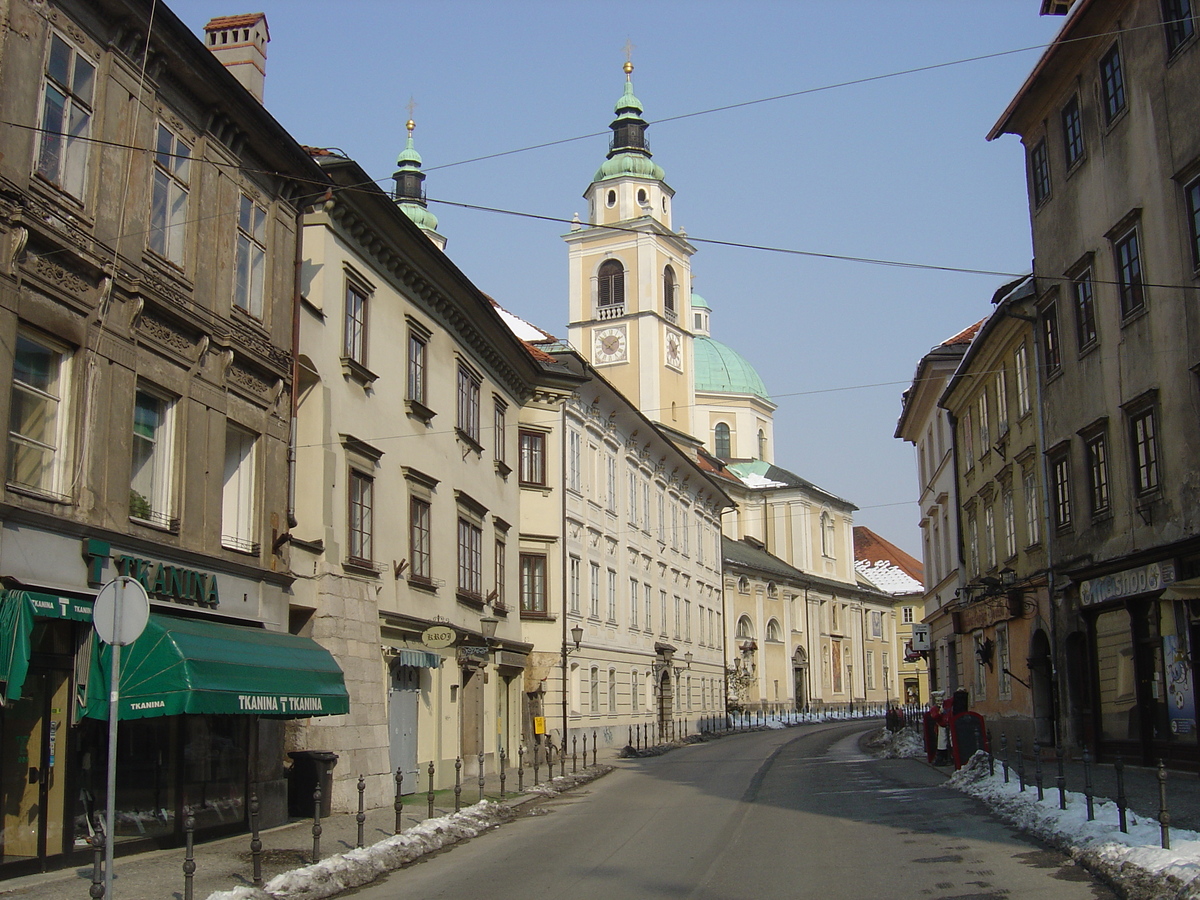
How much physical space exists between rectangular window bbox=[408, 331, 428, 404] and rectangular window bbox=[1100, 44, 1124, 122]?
1394 centimetres

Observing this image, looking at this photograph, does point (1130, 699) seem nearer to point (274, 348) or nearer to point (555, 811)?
point (555, 811)

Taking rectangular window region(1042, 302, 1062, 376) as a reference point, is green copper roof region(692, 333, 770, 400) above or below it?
above

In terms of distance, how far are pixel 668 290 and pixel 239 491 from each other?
230ft

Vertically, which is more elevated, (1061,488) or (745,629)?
(1061,488)

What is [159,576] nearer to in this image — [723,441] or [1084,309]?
[1084,309]

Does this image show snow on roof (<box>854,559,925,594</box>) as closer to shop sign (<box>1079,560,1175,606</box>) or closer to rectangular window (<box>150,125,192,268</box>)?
shop sign (<box>1079,560,1175,606</box>)

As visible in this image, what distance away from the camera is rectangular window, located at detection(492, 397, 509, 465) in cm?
3241

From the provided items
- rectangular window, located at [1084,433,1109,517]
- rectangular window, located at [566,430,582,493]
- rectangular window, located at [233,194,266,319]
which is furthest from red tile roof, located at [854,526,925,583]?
rectangular window, located at [233,194,266,319]

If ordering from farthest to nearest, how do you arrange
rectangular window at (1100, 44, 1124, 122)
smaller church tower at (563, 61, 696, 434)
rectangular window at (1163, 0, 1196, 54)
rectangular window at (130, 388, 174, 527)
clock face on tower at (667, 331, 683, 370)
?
clock face on tower at (667, 331, 683, 370), smaller church tower at (563, 61, 696, 434), rectangular window at (1100, 44, 1124, 122), rectangular window at (1163, 0, 1196, 54), rectangular window at (130, 388, 174, 527)

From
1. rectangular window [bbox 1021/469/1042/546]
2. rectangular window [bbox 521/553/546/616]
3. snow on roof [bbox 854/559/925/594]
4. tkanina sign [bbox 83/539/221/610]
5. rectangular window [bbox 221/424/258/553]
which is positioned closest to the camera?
tkanina sign [bbox 83/539/221/610]

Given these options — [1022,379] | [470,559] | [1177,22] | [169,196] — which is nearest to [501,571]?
[470,559]

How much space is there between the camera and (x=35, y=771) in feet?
41.8

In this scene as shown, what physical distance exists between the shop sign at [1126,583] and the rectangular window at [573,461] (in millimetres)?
17110

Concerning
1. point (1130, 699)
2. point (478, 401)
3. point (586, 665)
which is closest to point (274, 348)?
point (478, 401)
